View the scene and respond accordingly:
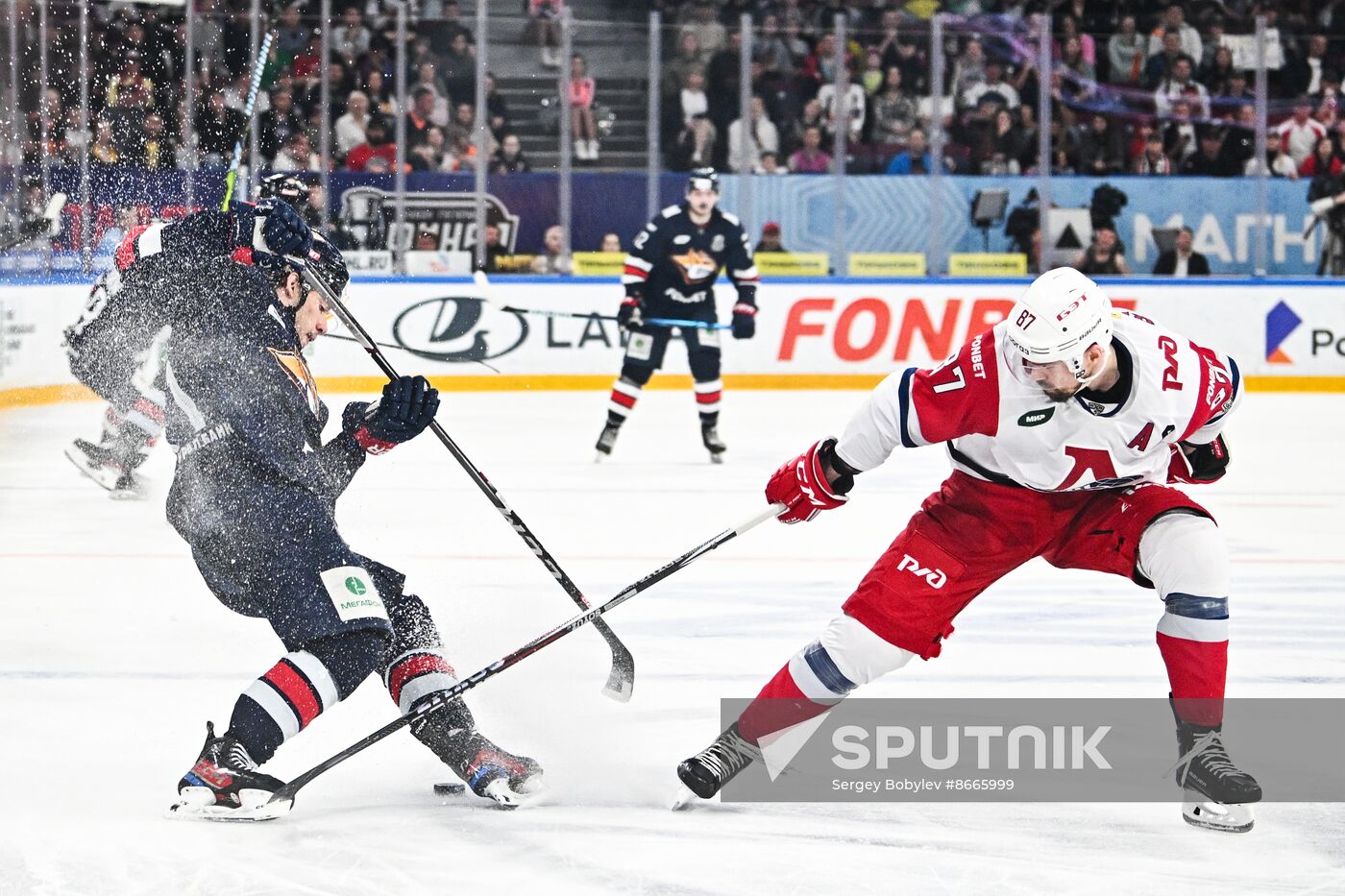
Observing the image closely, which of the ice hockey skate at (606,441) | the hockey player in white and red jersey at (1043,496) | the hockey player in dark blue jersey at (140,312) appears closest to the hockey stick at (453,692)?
the hockey player in white and red jersey at (1043,496)

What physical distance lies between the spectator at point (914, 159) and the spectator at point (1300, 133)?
7.00ft

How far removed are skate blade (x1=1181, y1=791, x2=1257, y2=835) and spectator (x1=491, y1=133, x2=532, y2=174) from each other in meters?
8.03

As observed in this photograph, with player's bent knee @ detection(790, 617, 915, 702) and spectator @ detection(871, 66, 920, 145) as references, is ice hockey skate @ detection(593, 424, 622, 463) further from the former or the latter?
player's bent knee @ detection(790, 617, 915, 702)

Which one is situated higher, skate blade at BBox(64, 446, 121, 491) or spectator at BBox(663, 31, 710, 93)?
spectator at BBox(663, 31, 710, 93)

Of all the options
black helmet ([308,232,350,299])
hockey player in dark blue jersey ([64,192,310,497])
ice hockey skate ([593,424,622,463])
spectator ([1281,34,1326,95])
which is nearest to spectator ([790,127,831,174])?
spectator ([1281,34,1326,95])

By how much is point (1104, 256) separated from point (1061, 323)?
839 centimetres

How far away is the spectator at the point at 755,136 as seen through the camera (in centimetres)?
1056

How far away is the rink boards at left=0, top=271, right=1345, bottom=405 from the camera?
10438 mm

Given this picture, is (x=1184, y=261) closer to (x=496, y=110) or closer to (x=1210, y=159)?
(x=1210, y=159)

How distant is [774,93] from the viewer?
1061 cm

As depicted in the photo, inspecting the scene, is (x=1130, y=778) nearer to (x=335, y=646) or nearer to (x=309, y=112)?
(x=335, y=646)

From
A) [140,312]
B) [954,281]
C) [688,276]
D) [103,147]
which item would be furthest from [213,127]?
[140,312]

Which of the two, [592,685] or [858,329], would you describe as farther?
[858,329]

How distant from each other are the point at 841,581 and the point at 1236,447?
3.77 meters
